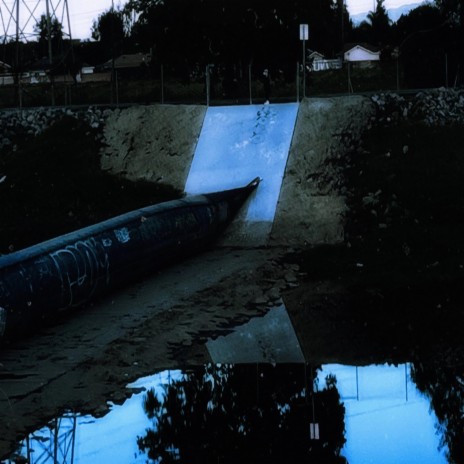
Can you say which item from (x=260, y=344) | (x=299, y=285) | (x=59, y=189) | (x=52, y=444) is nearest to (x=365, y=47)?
(x=59, y=189)

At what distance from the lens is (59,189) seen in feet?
80.8

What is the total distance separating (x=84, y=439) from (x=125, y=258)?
7.62m

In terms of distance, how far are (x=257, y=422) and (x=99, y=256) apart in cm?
692

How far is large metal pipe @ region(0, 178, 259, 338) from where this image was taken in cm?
1421

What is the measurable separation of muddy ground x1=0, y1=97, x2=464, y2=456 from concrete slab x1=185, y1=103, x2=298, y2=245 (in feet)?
1.20

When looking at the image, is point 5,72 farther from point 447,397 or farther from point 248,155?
Result: point 447,397

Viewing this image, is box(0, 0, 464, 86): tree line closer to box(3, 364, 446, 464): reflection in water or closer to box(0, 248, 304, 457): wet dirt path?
box(0, 248, 304, 457): wet dirt path

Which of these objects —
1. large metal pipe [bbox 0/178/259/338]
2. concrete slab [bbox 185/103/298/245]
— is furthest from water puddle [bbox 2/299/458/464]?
concrete slab [bbox 185/103/298/245]

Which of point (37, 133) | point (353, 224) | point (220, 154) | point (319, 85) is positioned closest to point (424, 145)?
point (353, 224)

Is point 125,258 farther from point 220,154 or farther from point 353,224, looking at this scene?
→ point 220,154

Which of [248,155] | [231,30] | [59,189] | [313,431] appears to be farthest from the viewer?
[231,30]

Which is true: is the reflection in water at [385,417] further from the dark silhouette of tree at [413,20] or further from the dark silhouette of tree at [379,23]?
the dark silhouette of tree at [379,23]

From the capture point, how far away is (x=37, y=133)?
93.7ft

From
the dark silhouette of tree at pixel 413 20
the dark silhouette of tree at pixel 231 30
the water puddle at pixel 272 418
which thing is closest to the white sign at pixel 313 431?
the water puddle at pixel 272 418
